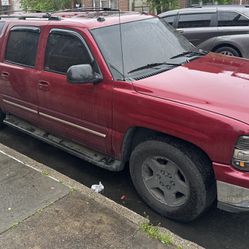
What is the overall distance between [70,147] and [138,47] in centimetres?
139

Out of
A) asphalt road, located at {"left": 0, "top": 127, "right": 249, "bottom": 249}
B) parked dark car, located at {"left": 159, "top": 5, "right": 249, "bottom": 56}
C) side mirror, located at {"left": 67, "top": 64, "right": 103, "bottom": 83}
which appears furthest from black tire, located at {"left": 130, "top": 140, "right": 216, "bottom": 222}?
parked dark car, located at {"left": 159, "top": 5, "right": 249, "bottom": 56}

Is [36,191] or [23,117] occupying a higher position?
[23,117]

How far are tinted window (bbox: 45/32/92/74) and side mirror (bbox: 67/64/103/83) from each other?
0.22m

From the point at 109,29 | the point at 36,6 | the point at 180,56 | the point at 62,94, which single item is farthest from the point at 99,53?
the point at 36,6

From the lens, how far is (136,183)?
3482 mm

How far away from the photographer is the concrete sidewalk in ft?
9.12

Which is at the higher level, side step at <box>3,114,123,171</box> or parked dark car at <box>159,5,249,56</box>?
parked dark car at <box>159,5,249,56</box>

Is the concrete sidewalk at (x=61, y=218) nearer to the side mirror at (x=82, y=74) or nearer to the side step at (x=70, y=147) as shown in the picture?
the side step at (x=70, y=147)

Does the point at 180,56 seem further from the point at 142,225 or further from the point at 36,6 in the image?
the point at 36,6

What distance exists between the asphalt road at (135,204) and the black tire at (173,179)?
5.0 inches

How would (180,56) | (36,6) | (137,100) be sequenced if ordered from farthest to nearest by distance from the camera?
(36,6)
(180,56)
(137,100)

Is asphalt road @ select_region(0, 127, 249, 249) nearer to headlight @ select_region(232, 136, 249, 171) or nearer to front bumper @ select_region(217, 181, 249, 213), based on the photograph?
front bumper @ select_region(217, 181, 249, 213)

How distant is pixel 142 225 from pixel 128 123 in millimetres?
918

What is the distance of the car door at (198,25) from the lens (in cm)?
891
